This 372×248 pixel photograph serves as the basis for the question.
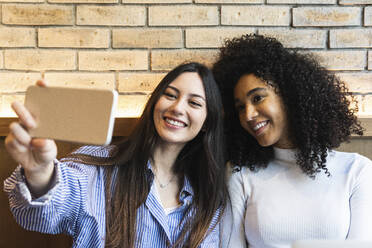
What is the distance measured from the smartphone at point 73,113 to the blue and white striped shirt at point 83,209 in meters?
0.18

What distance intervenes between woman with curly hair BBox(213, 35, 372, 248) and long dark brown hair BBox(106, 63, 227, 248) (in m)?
0.12

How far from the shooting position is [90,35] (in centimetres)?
166

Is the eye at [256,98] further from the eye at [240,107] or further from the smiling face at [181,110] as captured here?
the smiling face at [181,110]

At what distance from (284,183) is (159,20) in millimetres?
862

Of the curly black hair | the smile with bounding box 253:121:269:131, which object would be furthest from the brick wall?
the smile with bounding box 253:121:269:131

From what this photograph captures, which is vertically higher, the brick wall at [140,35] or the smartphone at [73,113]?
the brick wall at [140,35]

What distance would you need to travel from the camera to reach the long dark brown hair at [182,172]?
1303 millimetres

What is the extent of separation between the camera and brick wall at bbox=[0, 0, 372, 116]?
1646 mm

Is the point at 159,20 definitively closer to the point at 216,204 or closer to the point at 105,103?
the point at 216,204

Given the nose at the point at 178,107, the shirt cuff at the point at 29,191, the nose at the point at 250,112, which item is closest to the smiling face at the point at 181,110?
the nose at the point at 178,107

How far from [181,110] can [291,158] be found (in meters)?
0.49

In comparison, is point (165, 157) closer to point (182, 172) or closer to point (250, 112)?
point (182, 172)

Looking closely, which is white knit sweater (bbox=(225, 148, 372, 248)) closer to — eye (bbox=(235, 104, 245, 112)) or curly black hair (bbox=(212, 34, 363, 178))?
curly black hair (bbox=(212, 34, 363, 178))

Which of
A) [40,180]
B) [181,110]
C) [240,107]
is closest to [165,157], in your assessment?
[181,110]
